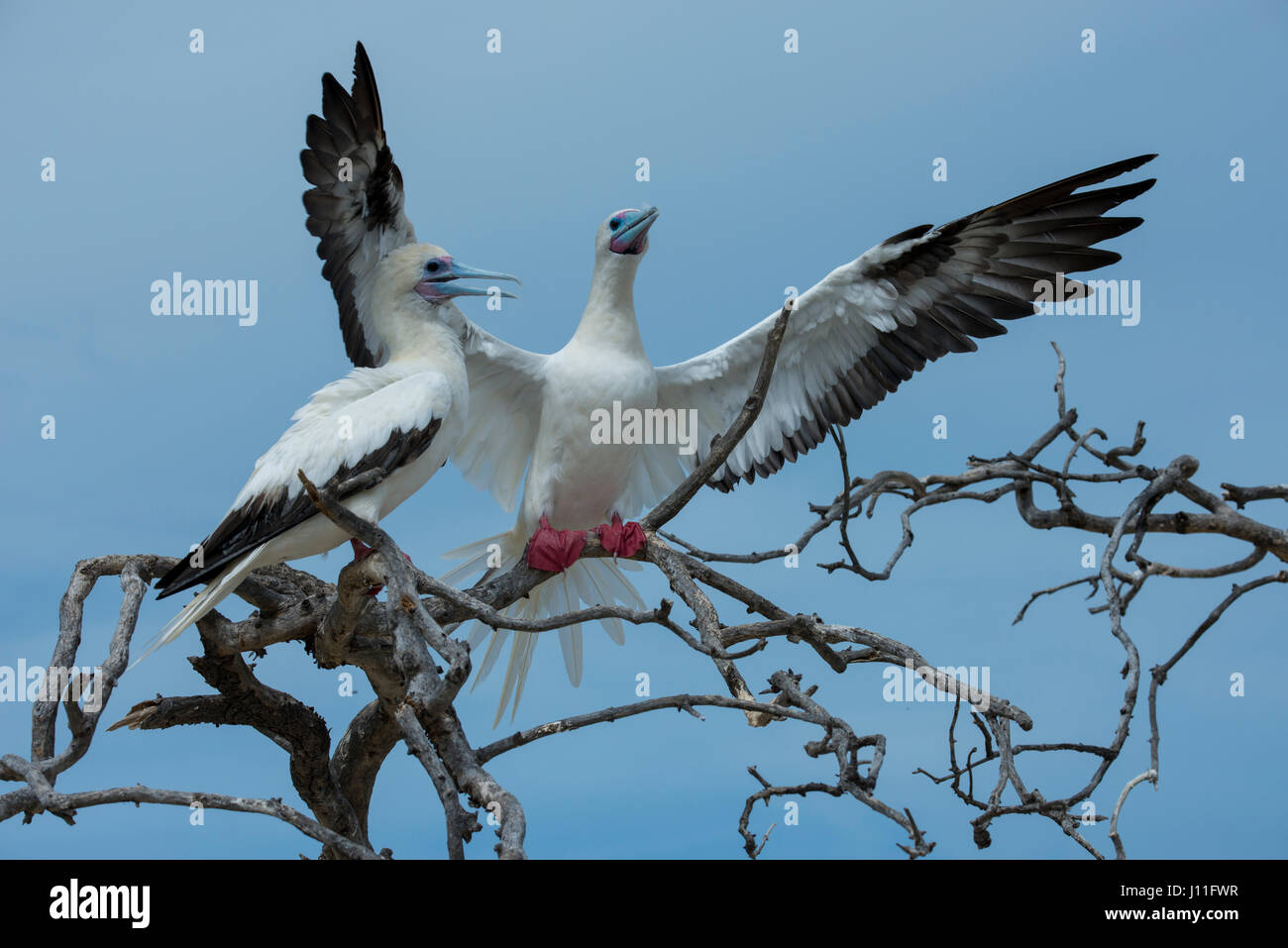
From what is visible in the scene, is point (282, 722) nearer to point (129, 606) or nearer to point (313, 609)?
point (313, 609)

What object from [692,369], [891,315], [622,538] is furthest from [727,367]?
[622,538]

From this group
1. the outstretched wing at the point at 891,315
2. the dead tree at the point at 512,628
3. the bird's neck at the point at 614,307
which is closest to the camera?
the dead tree at the point at 512,628

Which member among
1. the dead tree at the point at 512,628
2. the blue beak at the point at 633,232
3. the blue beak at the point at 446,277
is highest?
the blue beak at the point at 633,232

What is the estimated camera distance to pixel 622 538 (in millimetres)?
5715

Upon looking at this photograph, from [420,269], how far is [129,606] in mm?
2129

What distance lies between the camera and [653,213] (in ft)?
20.6

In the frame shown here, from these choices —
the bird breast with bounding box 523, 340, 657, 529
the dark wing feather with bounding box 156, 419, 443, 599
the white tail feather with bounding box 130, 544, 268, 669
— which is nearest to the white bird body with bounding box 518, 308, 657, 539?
the bird breast with bounding box 523, 340, 657, 529

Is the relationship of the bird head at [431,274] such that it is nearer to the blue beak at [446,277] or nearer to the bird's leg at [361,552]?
the blue beak at [446,277]

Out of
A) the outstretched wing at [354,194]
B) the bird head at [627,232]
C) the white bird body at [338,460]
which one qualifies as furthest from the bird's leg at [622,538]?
the outstretched wing at [354,194]

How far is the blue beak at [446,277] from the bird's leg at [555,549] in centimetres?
126

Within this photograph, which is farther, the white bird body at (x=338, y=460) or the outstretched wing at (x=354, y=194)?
the outstretched wing at (x=354, y=194)

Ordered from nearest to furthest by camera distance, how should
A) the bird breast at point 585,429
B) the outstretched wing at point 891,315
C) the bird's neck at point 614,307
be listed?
the outstretched wing at point 891,315
the bird breast at point 585,429
the bird's neck at point 614,307

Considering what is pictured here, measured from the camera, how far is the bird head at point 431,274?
5820 millimetres

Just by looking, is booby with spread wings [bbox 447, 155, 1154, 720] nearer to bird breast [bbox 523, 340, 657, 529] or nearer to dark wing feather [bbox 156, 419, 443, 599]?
bird breast [bbox 523, 340, 657, 529]
